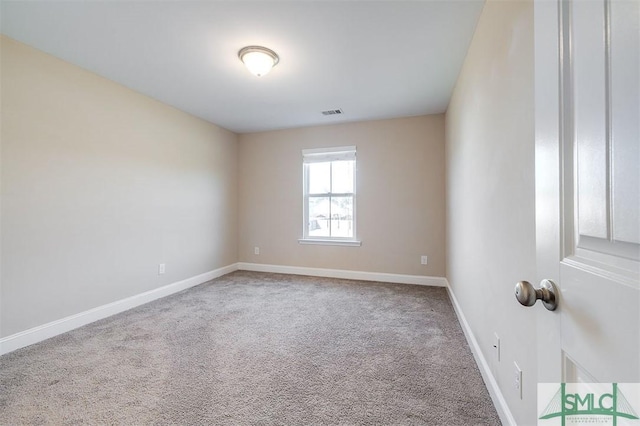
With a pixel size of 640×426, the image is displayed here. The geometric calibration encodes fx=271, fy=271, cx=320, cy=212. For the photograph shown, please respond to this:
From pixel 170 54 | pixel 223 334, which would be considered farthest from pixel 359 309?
pixel 170 54

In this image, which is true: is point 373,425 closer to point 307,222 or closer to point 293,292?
point 293,292

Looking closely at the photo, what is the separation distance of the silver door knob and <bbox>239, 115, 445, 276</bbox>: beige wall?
3.45 m

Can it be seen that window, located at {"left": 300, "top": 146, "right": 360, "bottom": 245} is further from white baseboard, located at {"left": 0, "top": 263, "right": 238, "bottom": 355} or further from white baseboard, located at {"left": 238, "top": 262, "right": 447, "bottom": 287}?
white baseboard, located at {"left": 0, "top": 263, "right": 238, "bottom": 355}

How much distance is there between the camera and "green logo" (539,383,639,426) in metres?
0.42

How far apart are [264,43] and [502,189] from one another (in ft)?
6.71

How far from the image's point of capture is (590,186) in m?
0.49

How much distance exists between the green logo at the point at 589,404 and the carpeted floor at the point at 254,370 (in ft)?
3.59

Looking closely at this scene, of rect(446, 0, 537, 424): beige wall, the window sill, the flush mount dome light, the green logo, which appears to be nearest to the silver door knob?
the green logo

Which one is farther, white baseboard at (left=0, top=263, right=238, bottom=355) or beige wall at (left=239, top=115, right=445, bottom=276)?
beige wall at (left=239, top=115, right=445, bottom=276)

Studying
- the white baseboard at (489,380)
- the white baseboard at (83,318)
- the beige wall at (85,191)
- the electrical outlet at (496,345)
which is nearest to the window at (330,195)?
the beige wall at (85,191)

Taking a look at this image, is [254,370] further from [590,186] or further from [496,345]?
[590,186]

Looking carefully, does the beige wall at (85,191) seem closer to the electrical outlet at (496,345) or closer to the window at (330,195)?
the window at (330,195)

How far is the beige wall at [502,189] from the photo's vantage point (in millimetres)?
1140

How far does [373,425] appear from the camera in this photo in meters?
1.39
